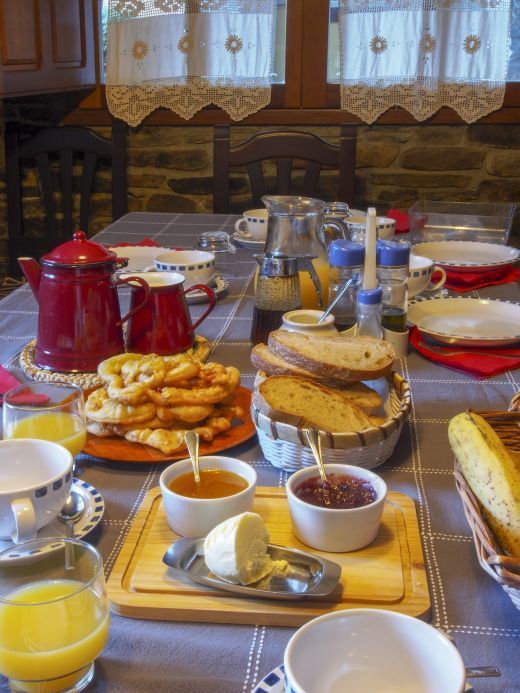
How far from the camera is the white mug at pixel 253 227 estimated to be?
200cm

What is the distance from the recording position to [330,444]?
845 millimetres

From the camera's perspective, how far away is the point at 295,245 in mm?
1375

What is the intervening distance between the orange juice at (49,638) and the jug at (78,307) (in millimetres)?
637

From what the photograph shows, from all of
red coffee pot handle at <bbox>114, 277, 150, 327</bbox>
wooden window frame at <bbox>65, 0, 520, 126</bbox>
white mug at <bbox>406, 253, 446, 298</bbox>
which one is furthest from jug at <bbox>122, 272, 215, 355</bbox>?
wooden window frame at <bbox>65, 0, 520, 126</bbox>

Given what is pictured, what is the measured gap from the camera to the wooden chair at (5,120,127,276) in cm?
260

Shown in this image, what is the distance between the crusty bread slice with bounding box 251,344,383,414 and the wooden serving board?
0.20 m

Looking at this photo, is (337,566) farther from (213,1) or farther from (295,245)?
(213,1)

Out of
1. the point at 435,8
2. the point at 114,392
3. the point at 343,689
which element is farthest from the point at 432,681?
the point at 435,8

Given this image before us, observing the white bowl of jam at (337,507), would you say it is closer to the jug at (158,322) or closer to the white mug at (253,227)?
the jug at (158,322)

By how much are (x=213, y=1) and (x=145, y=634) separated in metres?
2.62

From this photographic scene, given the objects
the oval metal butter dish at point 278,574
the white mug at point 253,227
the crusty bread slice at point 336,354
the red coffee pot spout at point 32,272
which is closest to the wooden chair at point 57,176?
the white mug at point 253,227

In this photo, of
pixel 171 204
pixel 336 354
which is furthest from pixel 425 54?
pixel 336 354

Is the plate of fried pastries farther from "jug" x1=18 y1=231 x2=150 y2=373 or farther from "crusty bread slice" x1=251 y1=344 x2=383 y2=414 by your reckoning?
"jug" x1=18 y1=231 x2=150 y2=373

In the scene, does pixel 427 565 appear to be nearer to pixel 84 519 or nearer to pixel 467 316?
pixel 84 519
